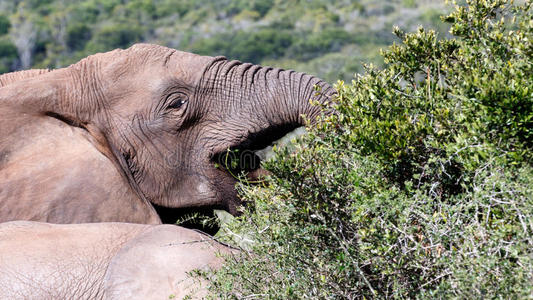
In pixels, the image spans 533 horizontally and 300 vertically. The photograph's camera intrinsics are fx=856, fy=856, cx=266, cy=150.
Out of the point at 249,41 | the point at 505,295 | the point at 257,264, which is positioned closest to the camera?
the point at 505,295

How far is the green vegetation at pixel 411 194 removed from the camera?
145 inches

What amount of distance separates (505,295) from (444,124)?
42.3 inches

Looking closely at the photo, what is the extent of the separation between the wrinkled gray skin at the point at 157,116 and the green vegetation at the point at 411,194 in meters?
1.39

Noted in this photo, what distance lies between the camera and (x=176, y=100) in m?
6.22

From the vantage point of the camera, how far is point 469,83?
394 centimetres

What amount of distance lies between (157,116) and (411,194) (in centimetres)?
246

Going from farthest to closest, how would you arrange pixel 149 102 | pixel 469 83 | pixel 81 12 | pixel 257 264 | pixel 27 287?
pixel 81 12 < pixel 149 102 < pixel 27 287 < pixel 257 264 < pixel 469 83

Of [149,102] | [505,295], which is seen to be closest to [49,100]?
[149,102]

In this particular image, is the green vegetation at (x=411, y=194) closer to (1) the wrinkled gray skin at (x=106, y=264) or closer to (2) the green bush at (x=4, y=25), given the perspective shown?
(1) the wrinkled gray skin at (x=106, y=264)

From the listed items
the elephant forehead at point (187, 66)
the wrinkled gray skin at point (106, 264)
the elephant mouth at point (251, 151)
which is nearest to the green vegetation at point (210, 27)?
the elephant forehead at point (187, 66)

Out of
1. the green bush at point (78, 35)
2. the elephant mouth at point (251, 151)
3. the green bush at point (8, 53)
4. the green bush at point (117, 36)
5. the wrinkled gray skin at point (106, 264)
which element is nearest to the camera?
the wrinkled gray skin at point (106, 264)

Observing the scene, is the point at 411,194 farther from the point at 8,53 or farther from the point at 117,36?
the point at 117,36

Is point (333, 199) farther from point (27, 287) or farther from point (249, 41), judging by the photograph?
point (249, 41)

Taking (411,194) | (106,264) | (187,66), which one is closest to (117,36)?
(187,66)
